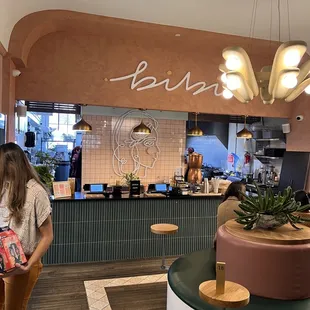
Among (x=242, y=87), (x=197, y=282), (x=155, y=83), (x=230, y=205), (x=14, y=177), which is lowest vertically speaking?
(x=197, y=282)

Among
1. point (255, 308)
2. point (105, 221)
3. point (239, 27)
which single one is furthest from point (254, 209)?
point (239, 27)

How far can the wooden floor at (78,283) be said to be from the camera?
3504mm

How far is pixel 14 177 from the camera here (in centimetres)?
207

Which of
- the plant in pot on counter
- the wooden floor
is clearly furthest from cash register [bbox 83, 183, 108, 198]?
the plant in pot on counter

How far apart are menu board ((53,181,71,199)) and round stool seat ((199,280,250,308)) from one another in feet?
10.3

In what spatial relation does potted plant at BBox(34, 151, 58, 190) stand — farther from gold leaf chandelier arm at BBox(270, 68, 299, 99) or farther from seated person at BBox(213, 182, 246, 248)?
gold leaf chandelier arm at BBox(270, 68, 299, 99)

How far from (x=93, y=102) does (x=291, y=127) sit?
3825 mm

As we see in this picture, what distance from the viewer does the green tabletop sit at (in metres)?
2.25

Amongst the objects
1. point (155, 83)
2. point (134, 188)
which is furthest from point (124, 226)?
point (155, 83)

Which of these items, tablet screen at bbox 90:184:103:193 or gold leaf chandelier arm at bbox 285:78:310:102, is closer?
gold leaf chandelier arm at bbox 285:78:310:102

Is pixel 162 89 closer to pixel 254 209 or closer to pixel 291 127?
pixel 291 127

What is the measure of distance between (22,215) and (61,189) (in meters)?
2.71

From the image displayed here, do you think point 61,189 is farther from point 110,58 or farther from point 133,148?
point 133,148

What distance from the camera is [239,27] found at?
4711 millimetres
